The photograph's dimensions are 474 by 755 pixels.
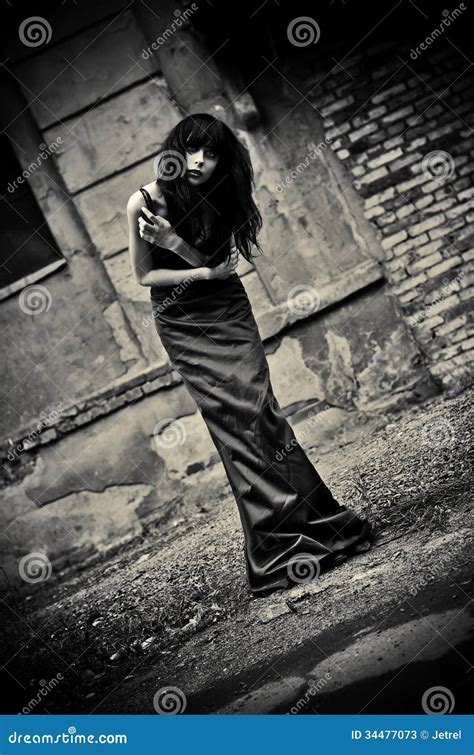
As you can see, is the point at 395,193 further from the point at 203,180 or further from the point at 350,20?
the point at 203,180

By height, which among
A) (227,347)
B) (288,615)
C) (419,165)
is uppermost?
(419,165)

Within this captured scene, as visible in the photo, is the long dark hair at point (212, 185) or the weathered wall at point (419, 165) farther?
the weathered wall at point (419, 165)

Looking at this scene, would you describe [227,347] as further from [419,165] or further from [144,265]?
[419,165]

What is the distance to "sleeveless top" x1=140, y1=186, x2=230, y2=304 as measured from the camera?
288 centimetres

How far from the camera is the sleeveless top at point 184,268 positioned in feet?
9.43

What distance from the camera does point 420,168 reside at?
4.68 meters

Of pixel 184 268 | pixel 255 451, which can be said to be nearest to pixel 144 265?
pixel 184 268

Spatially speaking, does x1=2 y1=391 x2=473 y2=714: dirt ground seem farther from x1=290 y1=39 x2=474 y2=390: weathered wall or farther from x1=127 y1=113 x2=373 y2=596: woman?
x1=290 y1=39 x2=474 y2=390: weathered wall

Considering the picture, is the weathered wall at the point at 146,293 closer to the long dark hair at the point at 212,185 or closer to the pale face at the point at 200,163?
the long dark hair at the point at 212,185

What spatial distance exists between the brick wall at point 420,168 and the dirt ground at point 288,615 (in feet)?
2.16

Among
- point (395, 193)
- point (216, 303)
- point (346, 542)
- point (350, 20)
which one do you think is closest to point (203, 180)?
point (216, 303)

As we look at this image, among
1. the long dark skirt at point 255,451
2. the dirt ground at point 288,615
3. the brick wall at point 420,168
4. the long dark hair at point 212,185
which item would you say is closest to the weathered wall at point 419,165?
the brick wall at point 420,168

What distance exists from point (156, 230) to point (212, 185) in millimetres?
353

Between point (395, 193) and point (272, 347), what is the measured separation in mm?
1434
